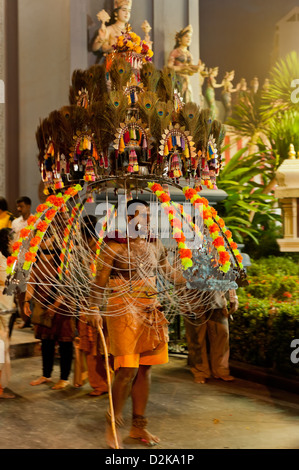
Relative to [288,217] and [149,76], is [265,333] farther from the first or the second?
[288,217]

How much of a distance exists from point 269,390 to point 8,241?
2.82m

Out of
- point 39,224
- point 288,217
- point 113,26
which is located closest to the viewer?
point 39,224

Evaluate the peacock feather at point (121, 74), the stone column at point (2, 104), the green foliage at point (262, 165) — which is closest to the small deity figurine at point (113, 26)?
the stone column at point (2, 104)

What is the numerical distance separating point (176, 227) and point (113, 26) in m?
5.71

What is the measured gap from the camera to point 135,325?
421cm

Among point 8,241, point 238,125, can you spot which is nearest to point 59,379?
point 8,241

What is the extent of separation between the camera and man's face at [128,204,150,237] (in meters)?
4.35

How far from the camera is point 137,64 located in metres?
6.66

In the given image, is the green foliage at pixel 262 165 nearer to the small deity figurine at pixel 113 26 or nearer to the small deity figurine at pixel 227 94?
the small deity figurine at pixel 227 94

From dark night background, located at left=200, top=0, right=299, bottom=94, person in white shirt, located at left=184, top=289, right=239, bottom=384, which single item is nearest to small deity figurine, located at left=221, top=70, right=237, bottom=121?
dark night background, located at left=200, top=0, right=299, bottom=94

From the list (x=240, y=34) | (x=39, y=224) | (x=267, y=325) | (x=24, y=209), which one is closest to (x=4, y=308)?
(x=39, y=224)

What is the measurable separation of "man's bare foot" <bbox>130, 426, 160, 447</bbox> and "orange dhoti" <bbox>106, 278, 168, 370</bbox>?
0.48 metres

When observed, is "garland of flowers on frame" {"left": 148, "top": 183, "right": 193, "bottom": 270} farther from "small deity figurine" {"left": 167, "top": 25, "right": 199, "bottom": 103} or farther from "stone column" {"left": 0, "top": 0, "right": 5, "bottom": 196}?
"stone column" {"left": 0, "top": 0, "right": 5, "bottom": 196}
